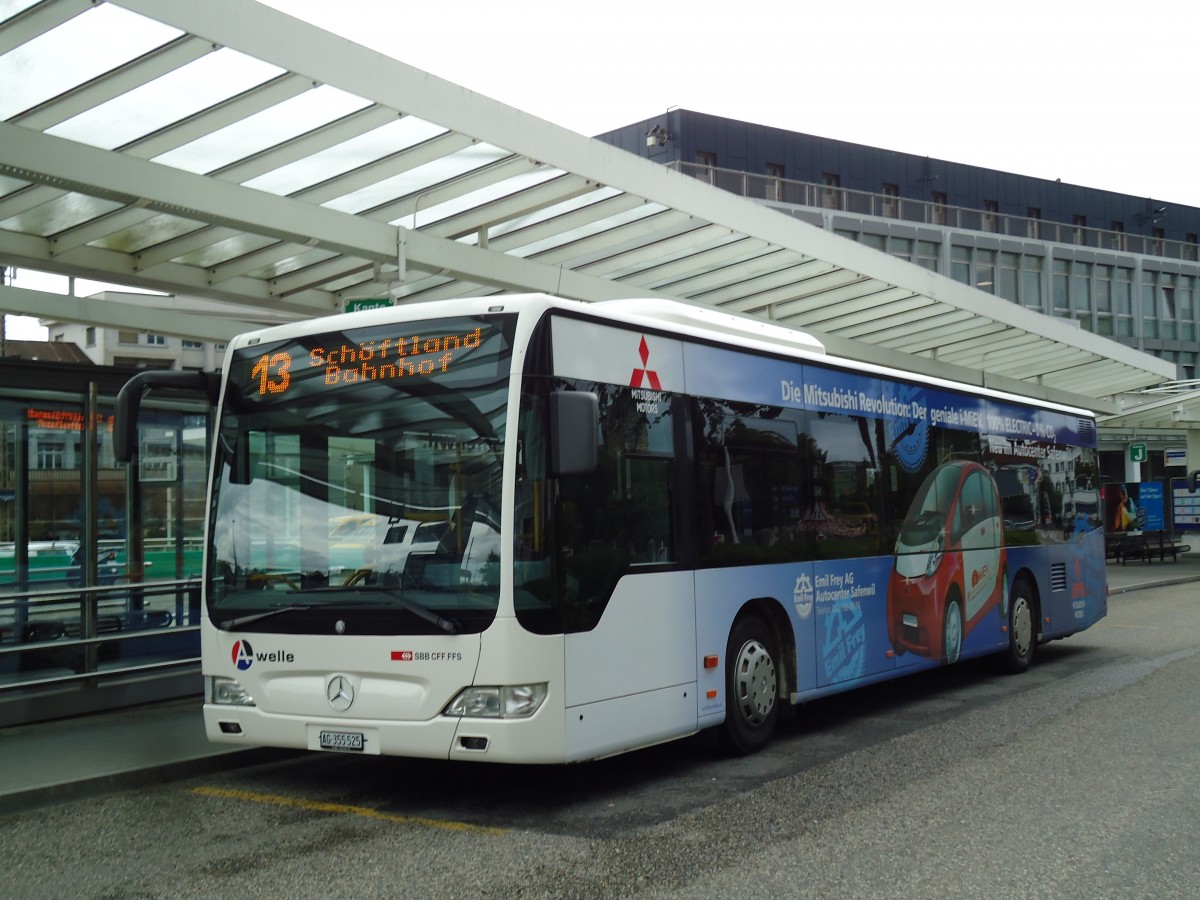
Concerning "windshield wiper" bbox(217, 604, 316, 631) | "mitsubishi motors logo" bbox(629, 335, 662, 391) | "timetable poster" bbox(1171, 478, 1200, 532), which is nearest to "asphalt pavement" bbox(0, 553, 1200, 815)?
"windshield wiper" bbox(217, 604, 316, 631)

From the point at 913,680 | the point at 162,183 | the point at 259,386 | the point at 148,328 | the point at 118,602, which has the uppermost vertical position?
the point at 162,183

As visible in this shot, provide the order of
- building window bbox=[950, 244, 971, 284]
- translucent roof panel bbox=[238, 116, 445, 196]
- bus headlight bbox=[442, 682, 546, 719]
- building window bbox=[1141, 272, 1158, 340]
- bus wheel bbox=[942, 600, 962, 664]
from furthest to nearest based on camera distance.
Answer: building window bbox=[1141, 272, 1158, 340] → building window bbox=[950, 244, 971, 284] → bus wheel bbox=[942, 600, 962, 664] → translucent roof panel bbox=[238, 116, 445, 196] → bus headlight bbox=[442, 682, 546, 719]

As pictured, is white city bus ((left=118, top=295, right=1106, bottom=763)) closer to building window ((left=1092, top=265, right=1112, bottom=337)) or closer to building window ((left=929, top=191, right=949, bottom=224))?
building window ((left=929, top=191, right=949, bottom=224))

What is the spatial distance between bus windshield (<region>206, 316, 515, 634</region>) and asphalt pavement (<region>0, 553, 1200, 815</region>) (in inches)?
49.5

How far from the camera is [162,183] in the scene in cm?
992

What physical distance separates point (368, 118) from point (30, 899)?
647 cm

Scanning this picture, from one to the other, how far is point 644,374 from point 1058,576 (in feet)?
27.2

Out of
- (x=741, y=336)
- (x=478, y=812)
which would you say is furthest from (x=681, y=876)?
(x=741, y=336)

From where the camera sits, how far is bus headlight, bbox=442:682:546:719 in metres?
6.98

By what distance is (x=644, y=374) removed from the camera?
816 cm

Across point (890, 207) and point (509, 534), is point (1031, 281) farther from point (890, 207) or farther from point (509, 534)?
point (509, 534)

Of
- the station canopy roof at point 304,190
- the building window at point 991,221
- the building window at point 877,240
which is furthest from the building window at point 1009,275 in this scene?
the station canopy roof at point 304,190

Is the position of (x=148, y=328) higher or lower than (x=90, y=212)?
lower

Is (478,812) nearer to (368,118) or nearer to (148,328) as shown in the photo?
(368,118)
